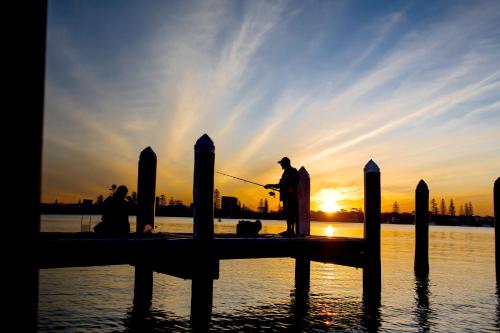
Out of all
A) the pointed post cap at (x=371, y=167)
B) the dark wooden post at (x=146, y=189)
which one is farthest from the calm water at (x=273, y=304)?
the pointed post cap at (x=371, y=167)

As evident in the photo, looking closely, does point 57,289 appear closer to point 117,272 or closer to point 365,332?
point 117,272

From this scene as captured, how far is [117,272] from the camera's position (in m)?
23.9

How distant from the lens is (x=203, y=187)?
8781 mm

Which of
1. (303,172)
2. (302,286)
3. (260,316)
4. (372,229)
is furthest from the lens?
(302,286)

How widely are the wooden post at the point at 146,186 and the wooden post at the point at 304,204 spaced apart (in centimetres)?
475

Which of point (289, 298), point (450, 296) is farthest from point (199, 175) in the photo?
point (450, 296)

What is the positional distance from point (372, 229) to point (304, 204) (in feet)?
8.13

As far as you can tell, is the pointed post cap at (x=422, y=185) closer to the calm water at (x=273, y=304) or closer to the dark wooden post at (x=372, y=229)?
the calm water at (x=273, y=304)

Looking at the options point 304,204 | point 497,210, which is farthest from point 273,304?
point 497,210

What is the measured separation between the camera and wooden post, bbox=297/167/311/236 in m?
14.0

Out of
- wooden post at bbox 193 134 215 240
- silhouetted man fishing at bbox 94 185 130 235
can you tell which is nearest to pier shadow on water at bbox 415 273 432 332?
wooden post at bbox 193 134 215 240

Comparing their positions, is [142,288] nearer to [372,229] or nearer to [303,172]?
[303,172]

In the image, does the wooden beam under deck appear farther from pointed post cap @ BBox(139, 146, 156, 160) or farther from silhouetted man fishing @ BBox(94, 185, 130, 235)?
pointed post cap @ BBox(139, 146, 156, 160)

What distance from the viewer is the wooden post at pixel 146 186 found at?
1186 cm
